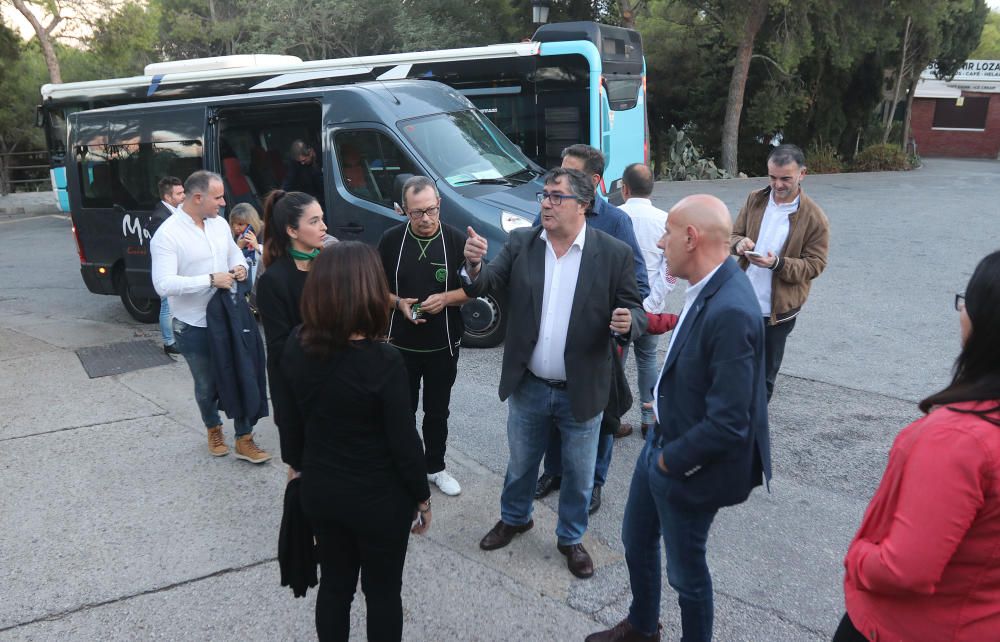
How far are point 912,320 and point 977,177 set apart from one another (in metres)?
16.7

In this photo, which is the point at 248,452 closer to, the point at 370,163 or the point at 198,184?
the point at 198,184

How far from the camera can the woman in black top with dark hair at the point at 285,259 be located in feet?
11.0

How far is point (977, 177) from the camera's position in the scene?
20.7 metres

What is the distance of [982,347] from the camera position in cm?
168

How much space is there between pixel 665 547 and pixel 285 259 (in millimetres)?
2125

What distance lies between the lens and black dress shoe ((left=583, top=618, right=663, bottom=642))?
2.94 meters

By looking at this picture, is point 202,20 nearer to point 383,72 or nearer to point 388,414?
point 383,72

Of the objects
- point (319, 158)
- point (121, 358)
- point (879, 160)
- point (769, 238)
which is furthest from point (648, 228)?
point (879, 160)

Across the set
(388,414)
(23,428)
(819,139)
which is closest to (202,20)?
(819,139)

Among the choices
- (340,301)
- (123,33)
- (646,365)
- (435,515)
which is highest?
(123,33)

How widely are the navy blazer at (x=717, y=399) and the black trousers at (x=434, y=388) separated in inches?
67.6

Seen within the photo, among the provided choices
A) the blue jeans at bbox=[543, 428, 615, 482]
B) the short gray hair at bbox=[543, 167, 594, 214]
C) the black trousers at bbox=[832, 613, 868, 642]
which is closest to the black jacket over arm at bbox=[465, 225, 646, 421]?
the short gray hair at bbox=[543, 167, 594, 214]

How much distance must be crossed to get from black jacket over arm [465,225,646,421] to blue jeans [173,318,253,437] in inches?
84.9

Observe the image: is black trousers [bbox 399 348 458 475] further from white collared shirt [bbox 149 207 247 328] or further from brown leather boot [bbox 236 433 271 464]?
white collared shirt [bbox 149 207 247 328]
